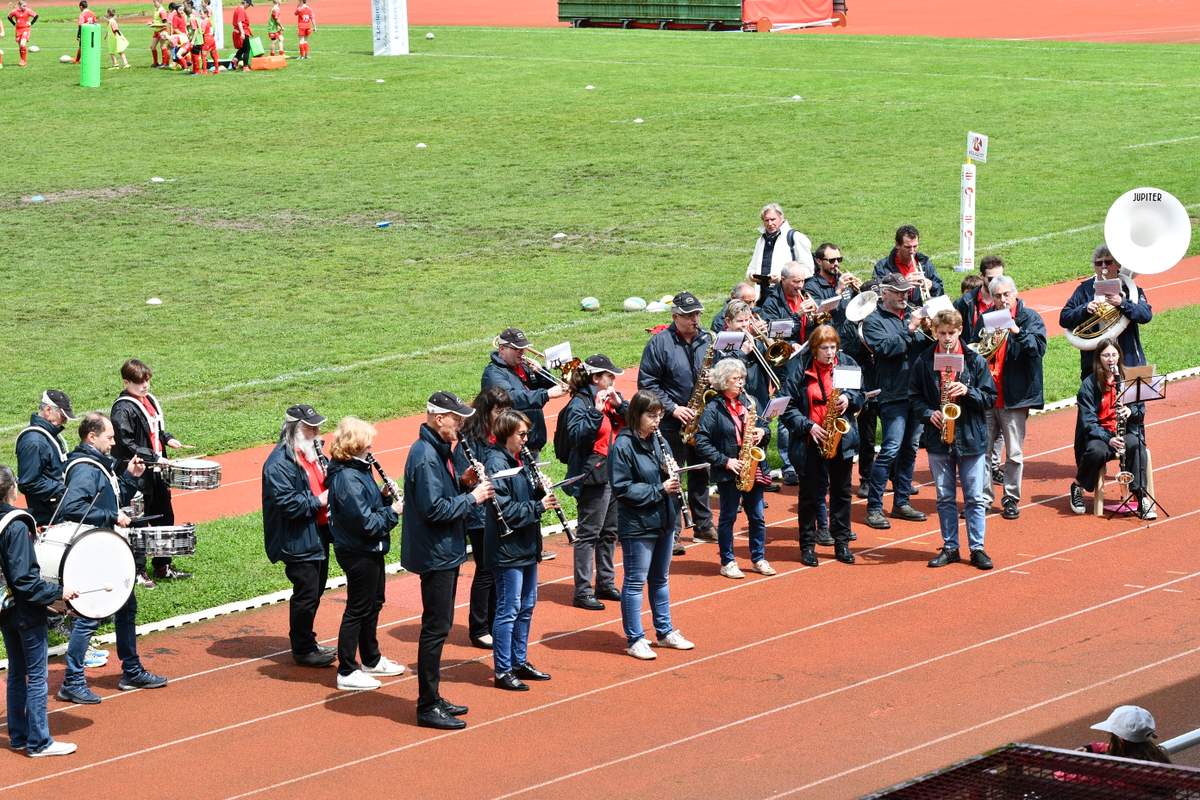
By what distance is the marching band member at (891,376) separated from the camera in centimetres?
1490

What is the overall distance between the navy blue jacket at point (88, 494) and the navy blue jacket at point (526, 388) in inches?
111

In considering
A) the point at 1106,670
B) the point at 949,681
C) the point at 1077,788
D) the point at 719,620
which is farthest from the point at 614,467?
the point at 1077,788

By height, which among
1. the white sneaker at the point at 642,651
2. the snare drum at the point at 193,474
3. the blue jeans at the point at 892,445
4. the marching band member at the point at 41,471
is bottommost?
the white sneaker at the point at 642,651

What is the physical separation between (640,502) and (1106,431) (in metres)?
5.12

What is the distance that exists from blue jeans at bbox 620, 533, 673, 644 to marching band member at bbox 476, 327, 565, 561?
1696 millimetres

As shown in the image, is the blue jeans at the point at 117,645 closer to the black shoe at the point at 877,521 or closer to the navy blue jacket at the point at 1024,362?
the black shoe at the point at 877,521

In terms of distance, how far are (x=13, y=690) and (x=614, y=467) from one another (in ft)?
13.0

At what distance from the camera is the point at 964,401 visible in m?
13.7

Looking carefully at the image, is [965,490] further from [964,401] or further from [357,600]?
[357,600]

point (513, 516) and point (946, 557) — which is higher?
point (513, 516)

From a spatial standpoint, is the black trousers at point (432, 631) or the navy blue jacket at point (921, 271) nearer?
the black trousers at point (432, 631)

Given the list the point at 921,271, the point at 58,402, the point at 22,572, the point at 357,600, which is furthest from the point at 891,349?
the point at 22,572

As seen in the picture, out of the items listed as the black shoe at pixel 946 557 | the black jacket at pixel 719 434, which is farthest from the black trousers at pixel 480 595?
the black shoe at pixel 946 557

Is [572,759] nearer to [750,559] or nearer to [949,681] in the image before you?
[949,681]
